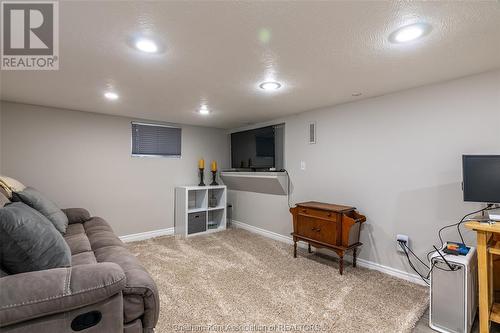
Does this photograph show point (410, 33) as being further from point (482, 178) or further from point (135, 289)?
point (135, 289)

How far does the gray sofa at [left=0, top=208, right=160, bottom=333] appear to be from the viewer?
1063 mm

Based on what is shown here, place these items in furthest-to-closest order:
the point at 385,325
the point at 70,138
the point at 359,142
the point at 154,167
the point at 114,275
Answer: the point at 154,167 < the point at 70,138 < the point at 359,142 < the point at 385,325 < the point at 114,275

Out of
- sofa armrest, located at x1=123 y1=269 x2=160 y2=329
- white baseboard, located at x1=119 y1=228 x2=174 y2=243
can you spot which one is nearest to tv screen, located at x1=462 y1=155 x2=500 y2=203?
sofa armrest, located at x1=123 y1=269 x2=160 y2=329

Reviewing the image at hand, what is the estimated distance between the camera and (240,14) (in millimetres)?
1283

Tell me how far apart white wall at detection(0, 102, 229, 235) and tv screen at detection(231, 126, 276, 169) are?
28.9 inches

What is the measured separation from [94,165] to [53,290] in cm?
291

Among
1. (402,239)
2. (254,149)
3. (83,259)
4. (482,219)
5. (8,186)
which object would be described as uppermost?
(254,149)

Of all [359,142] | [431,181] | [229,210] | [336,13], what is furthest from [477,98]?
[229,210]

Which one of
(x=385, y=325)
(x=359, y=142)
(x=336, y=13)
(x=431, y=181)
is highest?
(x=336, y=13)

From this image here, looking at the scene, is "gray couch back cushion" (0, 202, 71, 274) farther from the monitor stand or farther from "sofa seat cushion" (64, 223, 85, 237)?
the monitor stand

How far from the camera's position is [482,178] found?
185cm

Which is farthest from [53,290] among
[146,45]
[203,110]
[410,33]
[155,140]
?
[155,140]

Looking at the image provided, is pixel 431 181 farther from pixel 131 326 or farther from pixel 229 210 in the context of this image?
pixel 229 210

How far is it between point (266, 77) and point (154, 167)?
108 inches
